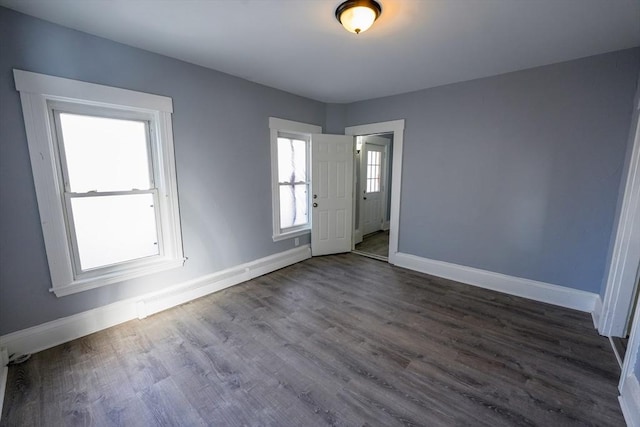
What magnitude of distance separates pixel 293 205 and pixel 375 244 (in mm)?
2008

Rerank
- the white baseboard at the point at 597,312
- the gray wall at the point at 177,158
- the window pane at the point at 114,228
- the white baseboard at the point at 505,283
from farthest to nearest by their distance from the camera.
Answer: the white baseboard at the point at 505,283 < the white baseboard at the point at 597,312 < the window pane at the point at 114,228 < the gray wall at the point at 177,158

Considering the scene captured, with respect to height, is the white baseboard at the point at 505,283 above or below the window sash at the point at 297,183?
below

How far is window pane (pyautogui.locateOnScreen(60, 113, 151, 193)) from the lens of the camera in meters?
2.20

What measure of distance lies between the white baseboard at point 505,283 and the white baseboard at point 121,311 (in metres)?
2.29

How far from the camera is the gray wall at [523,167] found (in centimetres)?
251

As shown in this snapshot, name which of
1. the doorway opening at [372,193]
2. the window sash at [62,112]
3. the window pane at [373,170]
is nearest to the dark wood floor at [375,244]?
the doorway opening at [372,193]

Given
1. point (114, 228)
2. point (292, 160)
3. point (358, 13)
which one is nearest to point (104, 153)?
point (114, 228)

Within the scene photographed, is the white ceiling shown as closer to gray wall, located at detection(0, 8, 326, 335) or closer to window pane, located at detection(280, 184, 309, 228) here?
gray wall, located at detection(0, 8, 326, 335)

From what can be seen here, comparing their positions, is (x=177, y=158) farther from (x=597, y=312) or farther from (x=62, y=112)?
(x=597, y=312)

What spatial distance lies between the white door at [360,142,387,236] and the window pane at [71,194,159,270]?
3.85 m

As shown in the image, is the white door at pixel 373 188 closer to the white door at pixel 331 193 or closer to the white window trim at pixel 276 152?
the white door at pixel 331 193

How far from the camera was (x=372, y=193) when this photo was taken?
6020 mm

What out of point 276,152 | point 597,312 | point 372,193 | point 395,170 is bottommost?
point 597,312

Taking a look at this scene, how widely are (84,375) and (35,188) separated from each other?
1483mm
